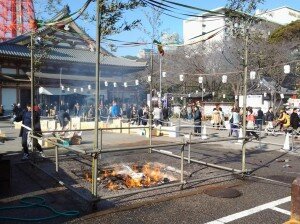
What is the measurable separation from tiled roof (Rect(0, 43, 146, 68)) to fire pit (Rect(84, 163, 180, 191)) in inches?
798

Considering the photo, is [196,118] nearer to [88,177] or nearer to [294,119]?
[294,119]

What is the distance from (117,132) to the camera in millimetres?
20609

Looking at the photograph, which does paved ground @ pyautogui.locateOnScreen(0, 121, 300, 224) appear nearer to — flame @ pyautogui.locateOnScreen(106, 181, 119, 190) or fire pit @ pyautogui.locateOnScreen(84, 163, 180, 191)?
fire pit @ pyautogui.locateOnScreen(84, 163, 180, 191)

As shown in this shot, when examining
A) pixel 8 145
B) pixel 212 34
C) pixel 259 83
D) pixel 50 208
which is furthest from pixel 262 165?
pixel 259 83

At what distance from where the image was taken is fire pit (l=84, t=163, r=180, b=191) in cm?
814

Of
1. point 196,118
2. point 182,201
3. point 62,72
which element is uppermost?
point 62,72

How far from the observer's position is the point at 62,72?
3431 cm

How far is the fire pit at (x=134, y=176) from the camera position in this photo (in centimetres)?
814

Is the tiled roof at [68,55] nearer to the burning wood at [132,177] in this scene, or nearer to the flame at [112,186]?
the burning wood at [132,177]

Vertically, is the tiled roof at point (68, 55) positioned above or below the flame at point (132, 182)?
above

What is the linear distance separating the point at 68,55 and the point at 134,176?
1094 inches

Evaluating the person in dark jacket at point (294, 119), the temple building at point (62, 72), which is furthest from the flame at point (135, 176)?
the temple building at point (62, 72)

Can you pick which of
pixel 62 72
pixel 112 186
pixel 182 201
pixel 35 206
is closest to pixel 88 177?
pixel 112 186

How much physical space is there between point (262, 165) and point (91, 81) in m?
27.8
